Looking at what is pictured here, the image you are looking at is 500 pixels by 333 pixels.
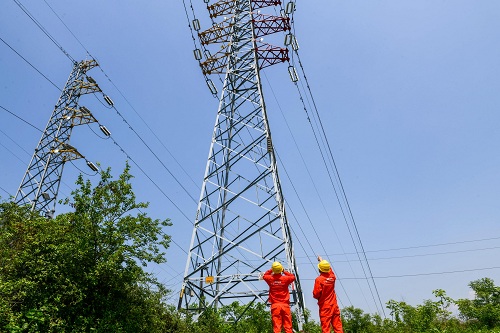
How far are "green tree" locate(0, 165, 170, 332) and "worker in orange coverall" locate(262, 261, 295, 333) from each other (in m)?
3.84

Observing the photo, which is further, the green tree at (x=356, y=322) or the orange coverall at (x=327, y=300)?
the green tree at (x=356, y=322)

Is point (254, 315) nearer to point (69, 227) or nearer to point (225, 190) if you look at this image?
point (225, 190)

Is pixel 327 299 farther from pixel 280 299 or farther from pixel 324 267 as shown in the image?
pixel 280 299

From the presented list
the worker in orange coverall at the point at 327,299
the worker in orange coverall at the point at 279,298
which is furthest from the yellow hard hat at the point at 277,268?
the worker in orange coverall at the point at 327,299

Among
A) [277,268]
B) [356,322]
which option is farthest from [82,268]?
[356,322]

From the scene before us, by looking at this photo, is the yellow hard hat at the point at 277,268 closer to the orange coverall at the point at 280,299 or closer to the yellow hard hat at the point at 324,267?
the orange coverall at the point at 280,299

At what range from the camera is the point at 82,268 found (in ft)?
33.9

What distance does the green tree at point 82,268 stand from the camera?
955 cm

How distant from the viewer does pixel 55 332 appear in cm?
946

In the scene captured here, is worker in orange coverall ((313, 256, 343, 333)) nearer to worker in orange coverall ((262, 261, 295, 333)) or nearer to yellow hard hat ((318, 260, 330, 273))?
yellow hard hat ((318, 260, 330, 273))

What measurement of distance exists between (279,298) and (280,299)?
4cm

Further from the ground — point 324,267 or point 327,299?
point 324,267

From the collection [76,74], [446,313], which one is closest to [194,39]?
[76,74]

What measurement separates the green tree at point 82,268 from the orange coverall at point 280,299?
386 cm
